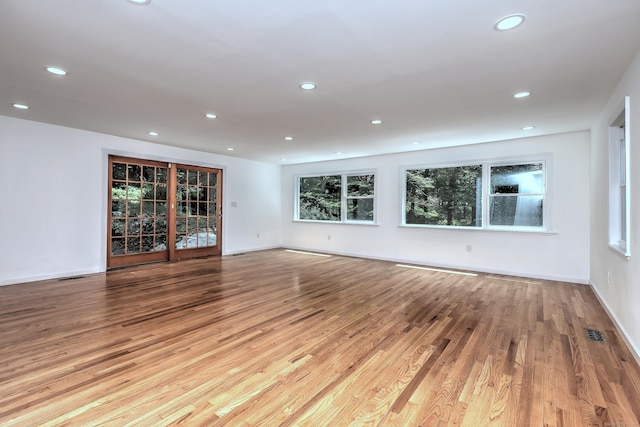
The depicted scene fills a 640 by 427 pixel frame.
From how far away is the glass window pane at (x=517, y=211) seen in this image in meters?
5.28

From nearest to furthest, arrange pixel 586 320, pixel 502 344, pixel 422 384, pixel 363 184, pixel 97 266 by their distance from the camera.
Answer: pixel 422 384, pixel 502 344, pixel 586 320, pixel 97 266, pixel 363 184

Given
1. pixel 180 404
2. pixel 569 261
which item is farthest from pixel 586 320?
pixel 180 404

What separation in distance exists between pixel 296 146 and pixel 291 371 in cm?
469

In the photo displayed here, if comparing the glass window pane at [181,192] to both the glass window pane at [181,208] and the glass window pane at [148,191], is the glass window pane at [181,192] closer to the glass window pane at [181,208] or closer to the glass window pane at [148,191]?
the glass window pane at [181,208]

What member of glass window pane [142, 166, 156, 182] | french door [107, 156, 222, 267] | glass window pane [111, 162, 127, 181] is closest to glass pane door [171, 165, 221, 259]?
french door [107, 156, 222, 267]

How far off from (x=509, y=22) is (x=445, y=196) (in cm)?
448

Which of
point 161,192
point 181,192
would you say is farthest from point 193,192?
point 161,192

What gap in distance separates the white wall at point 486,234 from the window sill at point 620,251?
1840mm

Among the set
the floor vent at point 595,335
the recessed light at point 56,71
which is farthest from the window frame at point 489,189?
the recessed light at point 56,71

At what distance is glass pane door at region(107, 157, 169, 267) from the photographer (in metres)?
5.79

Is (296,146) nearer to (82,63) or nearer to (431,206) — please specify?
(431,206)

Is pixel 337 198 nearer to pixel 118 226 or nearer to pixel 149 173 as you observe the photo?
pixel 149 173

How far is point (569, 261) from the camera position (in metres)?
4.95

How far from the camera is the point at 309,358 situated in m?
2.41
